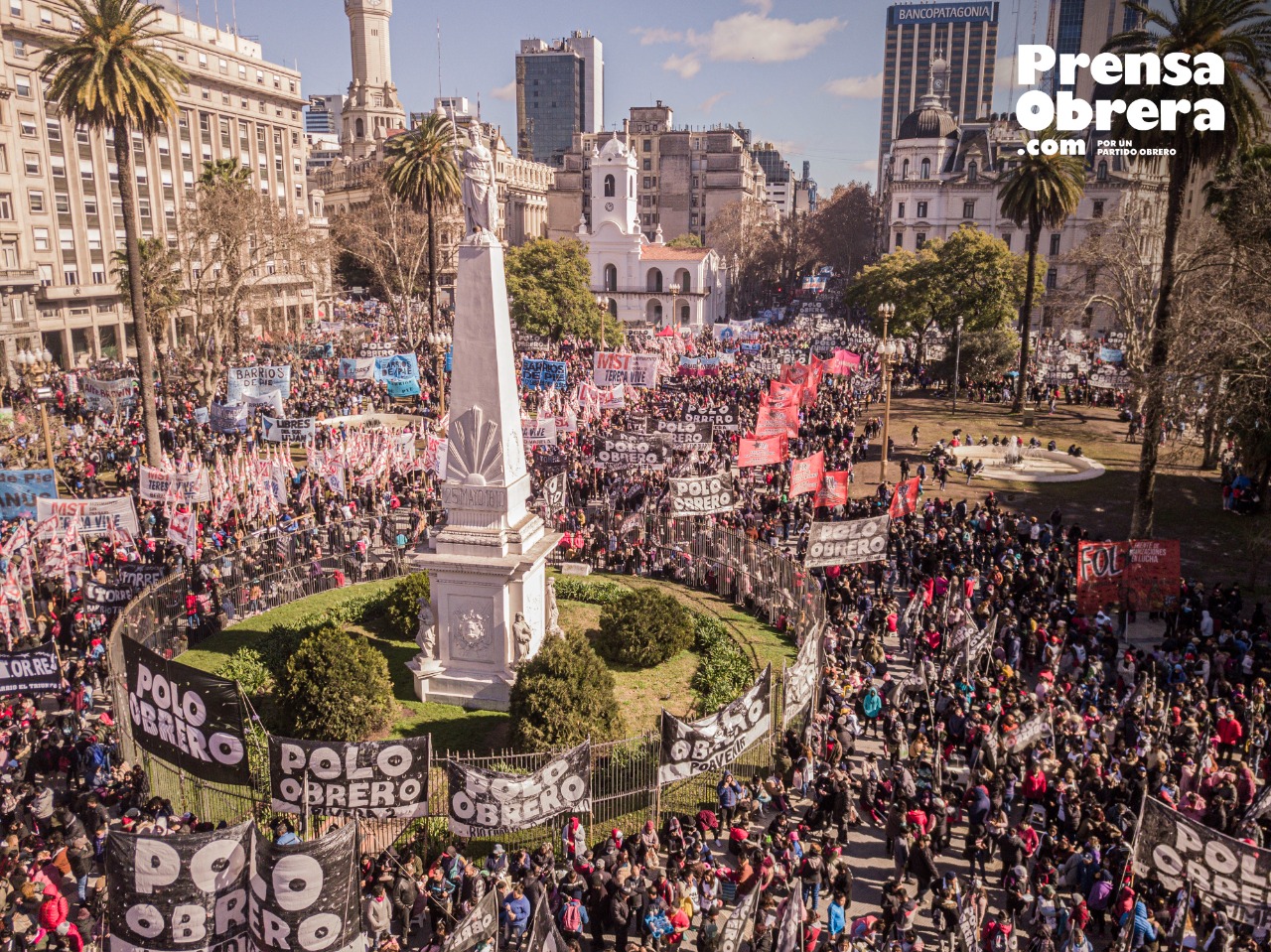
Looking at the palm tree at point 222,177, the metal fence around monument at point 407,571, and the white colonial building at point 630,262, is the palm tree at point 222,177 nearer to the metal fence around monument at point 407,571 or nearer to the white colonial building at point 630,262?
the metal fence around monument at point 407,571

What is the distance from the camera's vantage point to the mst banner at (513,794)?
13344 mm

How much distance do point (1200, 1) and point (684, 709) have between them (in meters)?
21.8

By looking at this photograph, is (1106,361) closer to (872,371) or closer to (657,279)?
(872,371)

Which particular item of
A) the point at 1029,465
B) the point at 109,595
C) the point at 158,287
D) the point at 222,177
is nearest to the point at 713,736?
the point at 109,595

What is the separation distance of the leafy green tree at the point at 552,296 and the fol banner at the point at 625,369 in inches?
1118

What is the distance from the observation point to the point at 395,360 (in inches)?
1620

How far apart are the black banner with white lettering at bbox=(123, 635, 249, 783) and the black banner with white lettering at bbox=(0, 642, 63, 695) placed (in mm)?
2942

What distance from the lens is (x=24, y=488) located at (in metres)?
22.9

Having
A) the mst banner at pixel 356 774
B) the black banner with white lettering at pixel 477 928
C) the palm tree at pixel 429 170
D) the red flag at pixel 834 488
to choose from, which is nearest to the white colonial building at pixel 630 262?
the palm tree at pixel 429 170

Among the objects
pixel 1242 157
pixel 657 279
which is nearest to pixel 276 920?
pixel 1242 157

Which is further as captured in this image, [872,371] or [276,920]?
[872,371]

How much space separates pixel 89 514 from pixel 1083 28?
166 meters

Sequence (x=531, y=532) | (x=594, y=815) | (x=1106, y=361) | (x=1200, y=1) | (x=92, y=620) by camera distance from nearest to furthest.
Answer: (x=594, y=815) → (x=531, y=532) → (x=92, y=620) → (x=1200, y=1) → (x=1106, y=361)

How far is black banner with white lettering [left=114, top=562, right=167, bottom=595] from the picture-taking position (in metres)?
21.6
